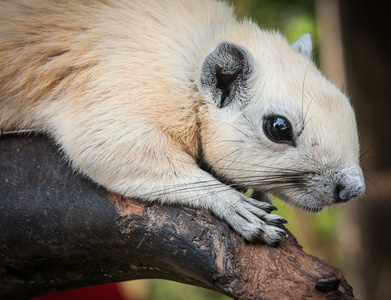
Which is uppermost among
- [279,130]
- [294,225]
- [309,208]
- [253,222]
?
[279,130]

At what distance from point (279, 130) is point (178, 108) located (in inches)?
18.8

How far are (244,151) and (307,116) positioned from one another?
311 mm

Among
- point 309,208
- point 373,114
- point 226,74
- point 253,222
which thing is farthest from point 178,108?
point 373,114

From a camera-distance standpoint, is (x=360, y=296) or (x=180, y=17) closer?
(x=180, y=17)

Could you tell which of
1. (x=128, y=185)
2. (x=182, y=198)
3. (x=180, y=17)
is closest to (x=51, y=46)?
(x=180, y=17)

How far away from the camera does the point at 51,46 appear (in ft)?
7.20

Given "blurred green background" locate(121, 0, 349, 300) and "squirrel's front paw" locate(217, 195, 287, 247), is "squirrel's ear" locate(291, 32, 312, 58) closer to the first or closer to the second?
"squirrel's front paw" locate(217, 195, 287, 247)

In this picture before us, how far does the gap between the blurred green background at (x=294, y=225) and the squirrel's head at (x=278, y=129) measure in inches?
119

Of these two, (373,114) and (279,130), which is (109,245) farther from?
(373,114)

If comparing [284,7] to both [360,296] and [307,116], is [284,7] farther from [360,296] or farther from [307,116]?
[307,116]

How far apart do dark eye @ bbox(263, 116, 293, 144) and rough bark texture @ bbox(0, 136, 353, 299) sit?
0.40 metres

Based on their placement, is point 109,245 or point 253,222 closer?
point 253,222

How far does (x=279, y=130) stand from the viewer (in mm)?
1922

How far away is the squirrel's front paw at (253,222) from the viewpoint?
1752mm
